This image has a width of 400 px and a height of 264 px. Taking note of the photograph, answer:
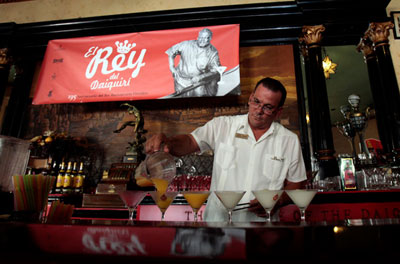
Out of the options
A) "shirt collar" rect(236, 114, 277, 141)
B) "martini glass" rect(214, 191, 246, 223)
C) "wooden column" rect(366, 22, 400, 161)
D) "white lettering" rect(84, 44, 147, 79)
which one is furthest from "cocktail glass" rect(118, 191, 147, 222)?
"wooden column" rect(366, 22, 400, 161)

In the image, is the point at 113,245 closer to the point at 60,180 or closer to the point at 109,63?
the point at 60,180

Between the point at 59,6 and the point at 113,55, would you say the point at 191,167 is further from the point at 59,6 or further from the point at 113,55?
the point at 59,6

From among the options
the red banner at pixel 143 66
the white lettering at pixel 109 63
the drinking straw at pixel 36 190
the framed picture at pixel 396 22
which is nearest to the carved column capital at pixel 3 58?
the red banner at pixel 143 66

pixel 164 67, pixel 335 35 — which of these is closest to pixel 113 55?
pixel 164 67

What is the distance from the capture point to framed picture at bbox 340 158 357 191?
268 cm

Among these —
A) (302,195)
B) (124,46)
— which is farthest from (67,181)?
(302,195)

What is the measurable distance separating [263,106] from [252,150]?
1.26 feet

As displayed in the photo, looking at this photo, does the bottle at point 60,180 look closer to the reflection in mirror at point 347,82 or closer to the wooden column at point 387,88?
the wooden column at point 387,88

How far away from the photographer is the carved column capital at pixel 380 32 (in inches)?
129

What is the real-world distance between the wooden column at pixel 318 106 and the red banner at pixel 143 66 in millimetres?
943

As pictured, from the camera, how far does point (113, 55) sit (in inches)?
143

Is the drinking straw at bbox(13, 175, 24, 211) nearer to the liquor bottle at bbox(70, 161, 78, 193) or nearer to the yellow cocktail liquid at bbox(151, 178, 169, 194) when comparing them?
the yellow cocktail liquid at bbox(151, 178, 169, 194)

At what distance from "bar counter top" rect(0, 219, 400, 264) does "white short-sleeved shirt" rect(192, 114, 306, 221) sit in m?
1.42

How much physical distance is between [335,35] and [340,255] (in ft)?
12.6
